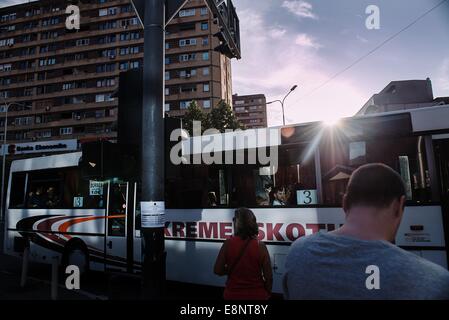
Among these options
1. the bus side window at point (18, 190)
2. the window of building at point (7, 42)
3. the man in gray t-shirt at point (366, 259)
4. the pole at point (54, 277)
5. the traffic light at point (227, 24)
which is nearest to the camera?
the man in gray t-shirt at point (366, 259)

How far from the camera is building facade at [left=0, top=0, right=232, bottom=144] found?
52406 mm

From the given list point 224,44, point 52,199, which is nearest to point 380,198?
point 224,44

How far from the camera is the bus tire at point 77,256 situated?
7821mm

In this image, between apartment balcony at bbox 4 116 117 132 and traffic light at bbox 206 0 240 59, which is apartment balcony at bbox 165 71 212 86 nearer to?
apartment balcony at bbox 4 116 117 132

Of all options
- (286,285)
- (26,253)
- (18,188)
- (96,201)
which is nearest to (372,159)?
(286,285)

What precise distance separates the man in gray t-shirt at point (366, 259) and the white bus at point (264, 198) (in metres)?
2.74

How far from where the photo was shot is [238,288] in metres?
3.12

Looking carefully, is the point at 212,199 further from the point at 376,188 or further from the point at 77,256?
the point at 376,188

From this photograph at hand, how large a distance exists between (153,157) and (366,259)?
281 centimetres

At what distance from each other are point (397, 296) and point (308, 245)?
39 cm

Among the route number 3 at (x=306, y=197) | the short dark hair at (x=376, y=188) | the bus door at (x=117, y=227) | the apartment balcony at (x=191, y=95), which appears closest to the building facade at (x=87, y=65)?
the apartment balcony at (x=191, y=95)

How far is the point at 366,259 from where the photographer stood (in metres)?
1.28

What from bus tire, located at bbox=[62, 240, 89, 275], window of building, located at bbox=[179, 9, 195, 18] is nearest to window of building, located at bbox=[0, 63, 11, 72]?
window of building, located at bbox=[179, 9, 195, 18]

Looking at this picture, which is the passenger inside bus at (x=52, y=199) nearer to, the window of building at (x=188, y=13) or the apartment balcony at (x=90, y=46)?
the apartment balcony at (x=90, y=46)
